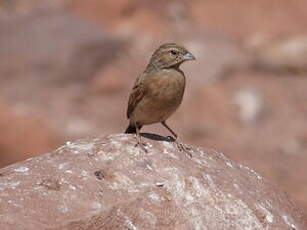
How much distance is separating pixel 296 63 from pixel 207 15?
480 centimetres

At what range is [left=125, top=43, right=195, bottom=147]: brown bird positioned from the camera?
8.30 metres

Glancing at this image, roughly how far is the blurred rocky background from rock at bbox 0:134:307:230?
624 centimetres

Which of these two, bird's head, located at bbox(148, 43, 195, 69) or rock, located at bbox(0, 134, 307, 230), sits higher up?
bird's head, located at bbox(148, 43, 195, 69)

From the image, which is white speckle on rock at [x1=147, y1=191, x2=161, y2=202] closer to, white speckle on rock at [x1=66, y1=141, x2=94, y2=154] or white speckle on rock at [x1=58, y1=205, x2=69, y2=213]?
white speckle on rock at [x1=58, y1=205, x2=69, y2=213]

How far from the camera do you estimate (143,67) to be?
61.5 feet

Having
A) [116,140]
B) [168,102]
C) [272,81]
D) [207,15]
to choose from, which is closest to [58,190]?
[116,140]

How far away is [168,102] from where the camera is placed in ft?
27.2

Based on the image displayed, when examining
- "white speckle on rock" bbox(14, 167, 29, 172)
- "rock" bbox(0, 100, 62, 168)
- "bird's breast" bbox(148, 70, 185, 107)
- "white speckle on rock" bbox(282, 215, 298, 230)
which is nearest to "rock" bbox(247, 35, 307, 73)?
"rock" bbox(0, 100, 62, 168)

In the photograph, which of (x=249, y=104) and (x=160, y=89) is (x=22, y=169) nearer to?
(x=160, y=89)

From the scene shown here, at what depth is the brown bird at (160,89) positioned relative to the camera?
27.2ft

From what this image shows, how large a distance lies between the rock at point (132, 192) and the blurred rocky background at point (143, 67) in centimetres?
624

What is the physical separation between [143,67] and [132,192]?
40.2 ft

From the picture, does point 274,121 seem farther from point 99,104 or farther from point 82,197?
point 82,197

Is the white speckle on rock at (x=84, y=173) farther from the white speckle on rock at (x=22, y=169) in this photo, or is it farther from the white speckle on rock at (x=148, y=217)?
the white speckle on rock at (x=148, y=217)
